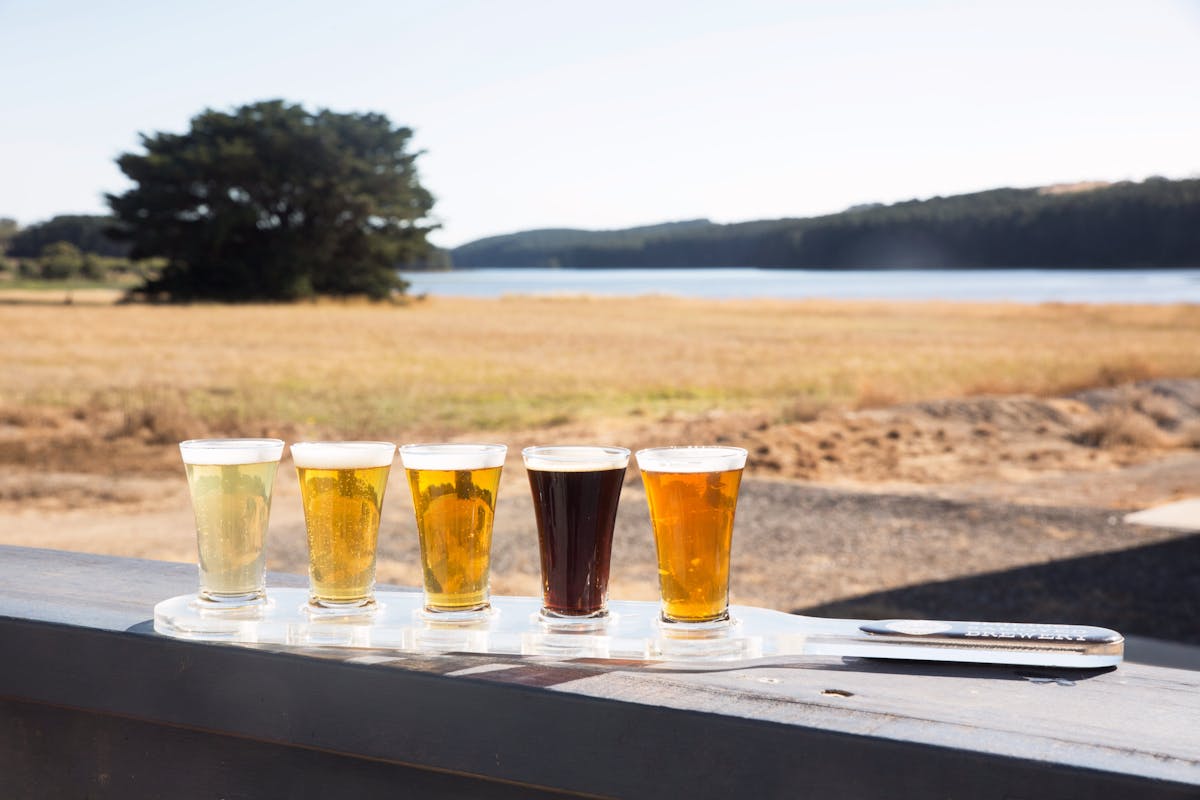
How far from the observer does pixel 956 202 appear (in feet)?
167

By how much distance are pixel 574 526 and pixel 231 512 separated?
369 mm

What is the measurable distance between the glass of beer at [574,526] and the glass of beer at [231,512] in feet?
0.98

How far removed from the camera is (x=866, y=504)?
853 centimetres

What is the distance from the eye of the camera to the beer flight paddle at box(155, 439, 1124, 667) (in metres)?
1.08

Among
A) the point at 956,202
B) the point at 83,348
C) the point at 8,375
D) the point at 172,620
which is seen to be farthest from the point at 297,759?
the point at 956,202

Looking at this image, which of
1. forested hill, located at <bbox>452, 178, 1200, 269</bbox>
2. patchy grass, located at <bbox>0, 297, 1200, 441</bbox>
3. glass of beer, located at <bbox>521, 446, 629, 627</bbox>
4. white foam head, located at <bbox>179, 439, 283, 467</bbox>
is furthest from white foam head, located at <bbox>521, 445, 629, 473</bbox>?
forested hill, located at <bbox>452, 178, 1200, 269</bbox>

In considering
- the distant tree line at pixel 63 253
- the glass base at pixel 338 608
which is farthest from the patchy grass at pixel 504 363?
the distant tree line at pixel 63 253

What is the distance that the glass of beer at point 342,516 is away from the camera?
1186mm

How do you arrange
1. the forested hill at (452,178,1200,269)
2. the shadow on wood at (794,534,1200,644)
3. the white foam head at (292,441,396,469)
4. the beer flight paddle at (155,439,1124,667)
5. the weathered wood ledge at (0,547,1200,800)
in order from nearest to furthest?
1. the weathered wood ledge at (0,547,1200,800)
2. the beer flight paddle at (155,439,1124,667)
3. the white foam head at (292,441,396,469)
4. the shadow on wood at (794,534,1200,644)
5. the forested hill at (452,178,1200,269)

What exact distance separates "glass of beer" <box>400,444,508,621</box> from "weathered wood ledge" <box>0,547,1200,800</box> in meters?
0.09

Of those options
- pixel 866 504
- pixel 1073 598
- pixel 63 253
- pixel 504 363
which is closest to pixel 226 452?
pixel 1073 598

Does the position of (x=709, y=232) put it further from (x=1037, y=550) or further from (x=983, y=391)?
(x=1037, y=550)

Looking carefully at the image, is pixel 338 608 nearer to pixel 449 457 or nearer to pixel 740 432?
pixel 449 457

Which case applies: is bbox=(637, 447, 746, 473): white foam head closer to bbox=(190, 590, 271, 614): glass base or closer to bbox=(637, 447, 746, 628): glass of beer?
bbox=(637, 447, 746, 628): glass of beer
